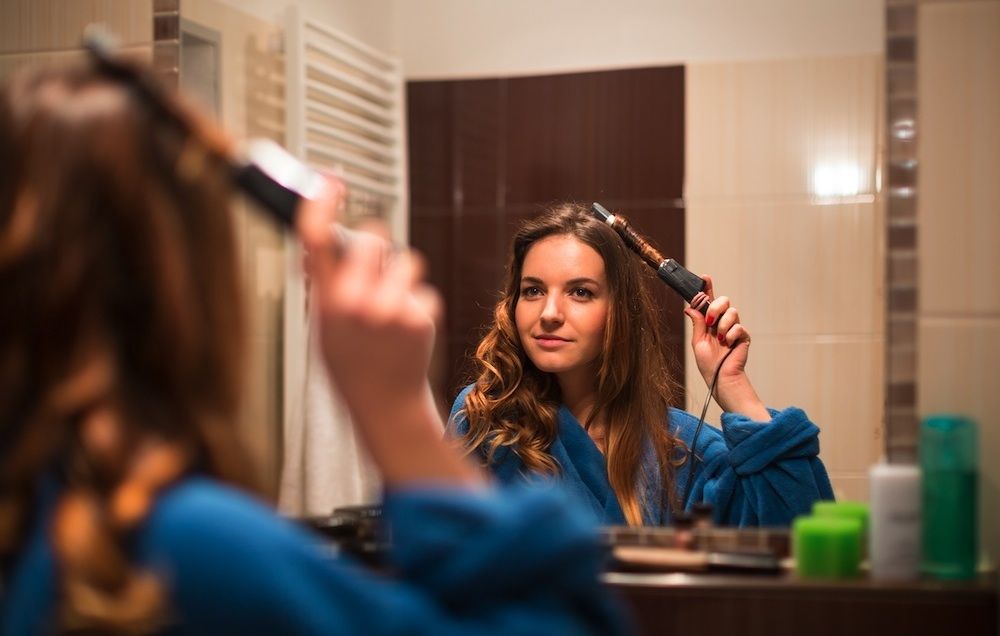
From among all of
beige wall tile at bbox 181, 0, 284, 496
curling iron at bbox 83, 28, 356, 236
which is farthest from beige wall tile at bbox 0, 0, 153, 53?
curling iron at bbox 83, 28, 356, 236

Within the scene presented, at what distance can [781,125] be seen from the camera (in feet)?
5.39

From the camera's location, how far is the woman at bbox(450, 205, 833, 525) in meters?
1.67

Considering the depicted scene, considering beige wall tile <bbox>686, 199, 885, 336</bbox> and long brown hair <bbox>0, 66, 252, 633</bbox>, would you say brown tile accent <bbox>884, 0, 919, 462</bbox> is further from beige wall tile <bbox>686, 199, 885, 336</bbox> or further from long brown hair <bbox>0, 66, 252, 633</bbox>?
long brown hair <bbox>0, 66, 252, 633</bbox>

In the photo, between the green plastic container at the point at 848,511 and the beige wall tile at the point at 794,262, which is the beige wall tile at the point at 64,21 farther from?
the green plastic container at the point at 848,511

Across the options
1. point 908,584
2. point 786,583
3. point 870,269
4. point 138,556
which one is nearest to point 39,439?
point 138,556

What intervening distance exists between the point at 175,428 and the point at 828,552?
98 cm

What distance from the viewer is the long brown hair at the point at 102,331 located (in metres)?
0.75

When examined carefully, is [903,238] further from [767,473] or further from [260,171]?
[260,171]

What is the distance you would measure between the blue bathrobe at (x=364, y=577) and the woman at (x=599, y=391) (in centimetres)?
83

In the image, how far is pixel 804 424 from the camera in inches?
64.4

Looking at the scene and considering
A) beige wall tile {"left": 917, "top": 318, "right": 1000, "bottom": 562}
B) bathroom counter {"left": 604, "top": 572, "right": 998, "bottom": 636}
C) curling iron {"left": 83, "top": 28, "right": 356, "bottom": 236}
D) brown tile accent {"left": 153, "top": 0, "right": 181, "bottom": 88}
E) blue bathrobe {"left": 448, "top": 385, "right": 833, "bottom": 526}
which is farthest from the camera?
brown tile accent {"left": 153, "top": 0, "right": 181, "bottom": 88}

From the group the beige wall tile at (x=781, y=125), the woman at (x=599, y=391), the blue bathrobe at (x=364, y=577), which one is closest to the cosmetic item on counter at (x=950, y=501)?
the woman at (x=599, y=391)

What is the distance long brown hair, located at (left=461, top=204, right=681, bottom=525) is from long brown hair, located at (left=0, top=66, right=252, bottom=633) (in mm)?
930

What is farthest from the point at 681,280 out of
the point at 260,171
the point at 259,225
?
the point at 260,171
